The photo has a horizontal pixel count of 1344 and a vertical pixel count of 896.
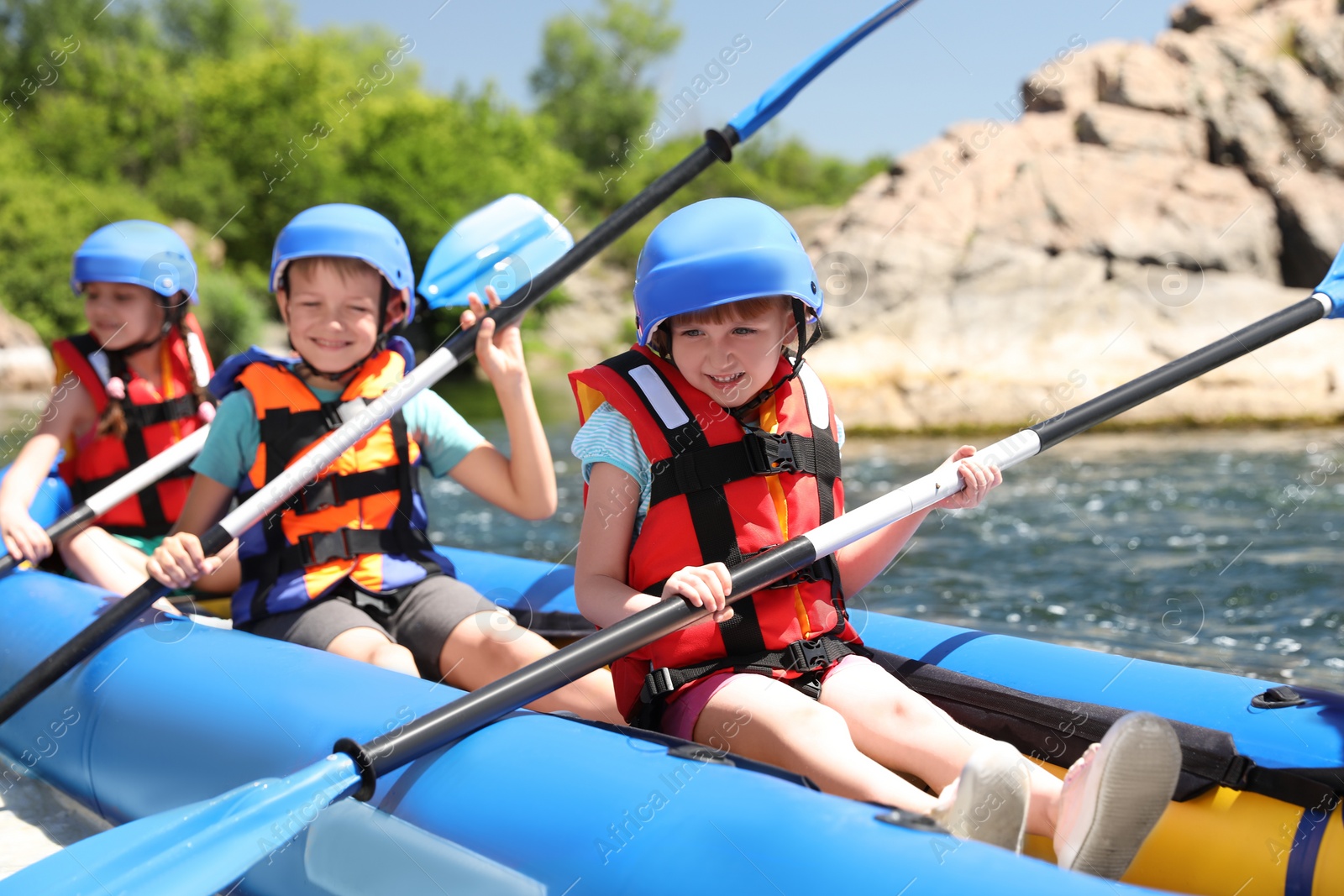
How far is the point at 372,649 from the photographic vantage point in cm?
202

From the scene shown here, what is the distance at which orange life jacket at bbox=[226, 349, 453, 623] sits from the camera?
2.19 meters

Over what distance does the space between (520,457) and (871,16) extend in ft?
3.87

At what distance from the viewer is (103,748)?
2.02m

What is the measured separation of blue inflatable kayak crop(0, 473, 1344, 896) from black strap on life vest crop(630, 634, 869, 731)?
0.16 meters

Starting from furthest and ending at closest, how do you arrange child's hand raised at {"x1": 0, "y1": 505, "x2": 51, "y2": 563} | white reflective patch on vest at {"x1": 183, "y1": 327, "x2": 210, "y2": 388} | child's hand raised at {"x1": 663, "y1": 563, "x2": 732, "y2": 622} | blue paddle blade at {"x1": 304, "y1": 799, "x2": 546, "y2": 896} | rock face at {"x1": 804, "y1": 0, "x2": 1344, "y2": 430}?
1. rock face at {"x1": 804, "y1": 0, "x2": 1344, "y2": 430}
2. white reflective patch on vest at {"x1": 183, "y1": 327, "x2": 210, "y2": 388}
3. child's hand raised at {"x1": 0, "y1": 505, "x2": 51, "y2": 563}
4. child's hand raised at {"x1": 663, "y1": 563, "x2": 732, "y2": 622}
5. blue paddle blade at {"x1": 304, "y1": 799, "x2": 546, "y2": 896}

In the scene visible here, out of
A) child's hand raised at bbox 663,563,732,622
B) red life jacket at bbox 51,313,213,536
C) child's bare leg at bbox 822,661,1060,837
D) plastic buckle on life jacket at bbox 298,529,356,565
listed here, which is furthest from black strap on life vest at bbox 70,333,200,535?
child's bare leg at bbox 822,661,1060,837

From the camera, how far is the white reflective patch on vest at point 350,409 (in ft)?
7.45

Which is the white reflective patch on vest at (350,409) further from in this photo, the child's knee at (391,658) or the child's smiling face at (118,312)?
the child's smiling face at (118,312)

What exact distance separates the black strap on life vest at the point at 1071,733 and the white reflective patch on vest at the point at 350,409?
Result: 107 cm

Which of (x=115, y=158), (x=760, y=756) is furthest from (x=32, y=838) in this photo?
(x=115, y=158)

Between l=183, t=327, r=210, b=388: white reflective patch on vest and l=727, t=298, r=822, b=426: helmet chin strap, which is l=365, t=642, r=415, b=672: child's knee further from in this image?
l=183, t=327, r=210, b=388: white reflective patch on vest

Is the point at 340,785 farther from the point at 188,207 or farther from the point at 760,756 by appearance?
the point at 188,207

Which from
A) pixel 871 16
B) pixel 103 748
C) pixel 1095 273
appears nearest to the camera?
pixel 103 748

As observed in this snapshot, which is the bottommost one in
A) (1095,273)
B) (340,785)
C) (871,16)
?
(1095,273)
